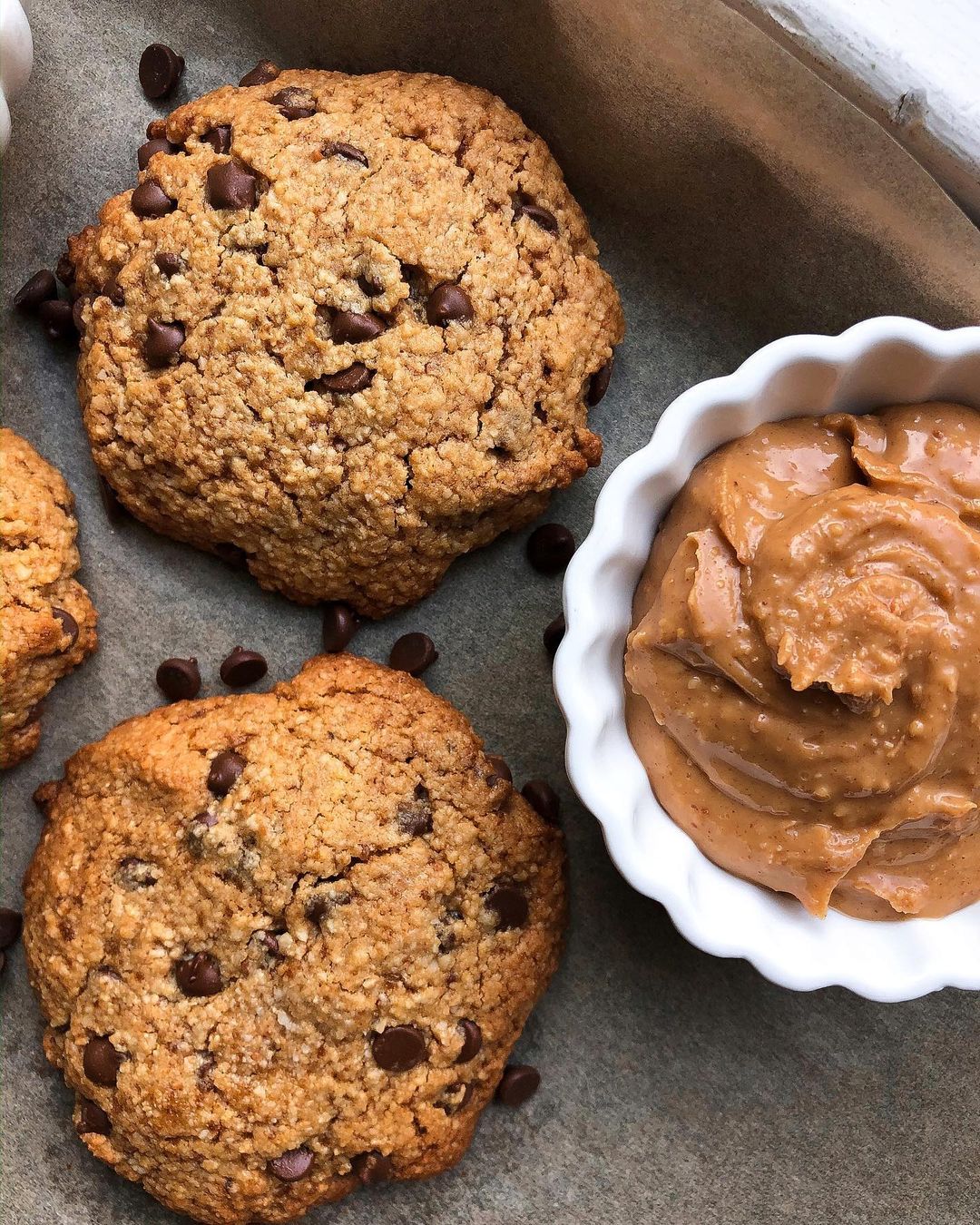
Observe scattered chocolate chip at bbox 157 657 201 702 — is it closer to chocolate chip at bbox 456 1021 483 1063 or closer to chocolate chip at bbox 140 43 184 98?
chocolate chip at bbox 456 1021 483 1063

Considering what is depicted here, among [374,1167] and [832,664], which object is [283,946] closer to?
[374,1167]

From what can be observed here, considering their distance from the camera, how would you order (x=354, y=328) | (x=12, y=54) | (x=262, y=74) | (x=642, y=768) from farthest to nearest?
(x=262, y=74) → (x=12, y=54) → (x=354, y=328) → (x=642, y=768)

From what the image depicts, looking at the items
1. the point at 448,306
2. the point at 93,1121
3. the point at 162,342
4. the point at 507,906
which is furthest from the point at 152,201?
the point at 93,1121

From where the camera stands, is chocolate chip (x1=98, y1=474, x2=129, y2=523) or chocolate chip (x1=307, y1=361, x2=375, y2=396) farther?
chocolate chip (x1=98, y1=474, x2=129, y2=523)

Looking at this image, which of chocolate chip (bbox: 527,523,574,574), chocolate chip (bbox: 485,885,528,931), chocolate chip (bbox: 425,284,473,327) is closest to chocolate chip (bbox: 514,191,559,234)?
chocolate chip (bbox: 425,284,473,327)

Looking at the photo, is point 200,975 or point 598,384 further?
point 598,384

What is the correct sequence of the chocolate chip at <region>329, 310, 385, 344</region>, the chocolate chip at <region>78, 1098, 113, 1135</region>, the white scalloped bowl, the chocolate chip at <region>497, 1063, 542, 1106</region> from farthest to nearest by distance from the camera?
the chocolate chip at <region>497, 1063, 542, 1106</region> → the chocolate chip at <region>78, 1098, 113, 1135</region> → the chocolate chip at <region>329, 310, 385, 344</region> → the white scalloped bowl

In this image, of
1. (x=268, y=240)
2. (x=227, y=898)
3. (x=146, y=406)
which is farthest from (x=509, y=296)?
(x=227, y=898)

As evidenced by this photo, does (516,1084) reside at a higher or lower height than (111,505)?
lower
